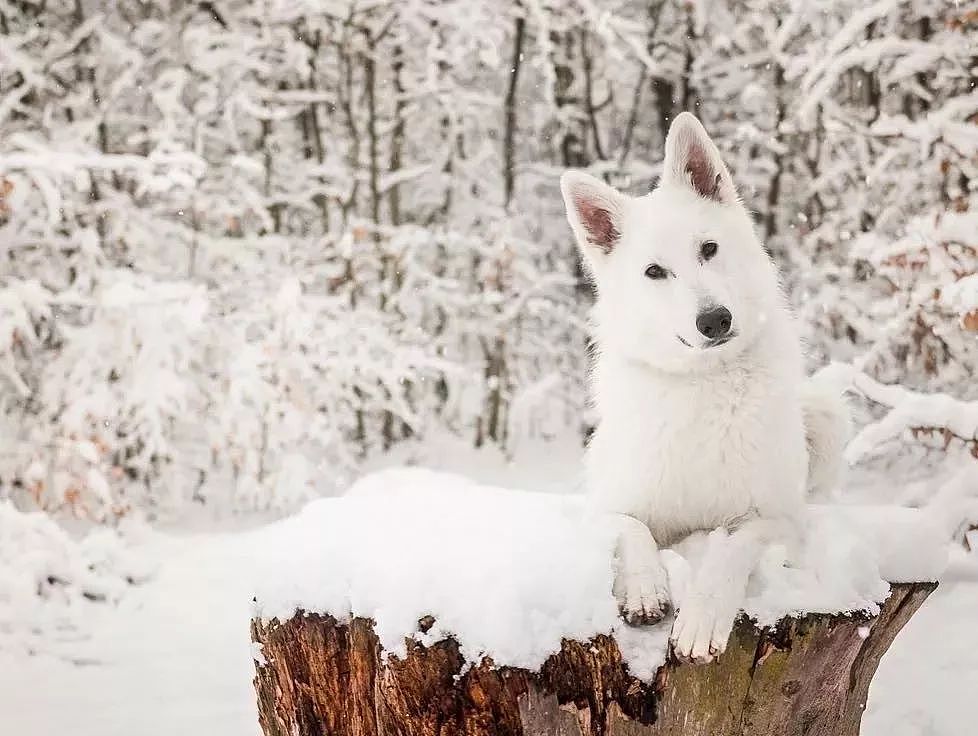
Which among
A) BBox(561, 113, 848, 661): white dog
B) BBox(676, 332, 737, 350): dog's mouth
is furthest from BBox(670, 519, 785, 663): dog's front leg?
BBox(676, 332, 737, 350): dog's mouth

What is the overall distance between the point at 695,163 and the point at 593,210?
0.33 meters

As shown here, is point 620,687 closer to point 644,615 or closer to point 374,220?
point 644,615

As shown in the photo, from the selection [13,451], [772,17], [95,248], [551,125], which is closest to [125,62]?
[95,248]

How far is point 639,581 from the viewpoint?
6.05 ft

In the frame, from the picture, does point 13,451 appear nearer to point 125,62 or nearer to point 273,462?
point 273,462

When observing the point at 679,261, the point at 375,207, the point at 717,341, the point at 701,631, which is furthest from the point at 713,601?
the point at 375,207

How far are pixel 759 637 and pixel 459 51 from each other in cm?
714

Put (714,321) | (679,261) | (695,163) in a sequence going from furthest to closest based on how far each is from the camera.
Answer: (695,163) → (679,261) → (714,321)

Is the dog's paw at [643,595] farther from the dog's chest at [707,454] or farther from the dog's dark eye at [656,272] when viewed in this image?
the dog's dark eye at [656,272]

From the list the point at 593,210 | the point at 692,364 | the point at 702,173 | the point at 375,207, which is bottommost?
the point at 375,207

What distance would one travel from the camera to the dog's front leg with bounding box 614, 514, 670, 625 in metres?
1.81

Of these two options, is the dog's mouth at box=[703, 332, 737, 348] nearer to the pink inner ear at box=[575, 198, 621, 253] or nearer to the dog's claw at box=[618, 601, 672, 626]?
the pink inner ear at box=[575, 198, 621, 253]

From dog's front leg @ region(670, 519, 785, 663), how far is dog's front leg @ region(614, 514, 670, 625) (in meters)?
0.05

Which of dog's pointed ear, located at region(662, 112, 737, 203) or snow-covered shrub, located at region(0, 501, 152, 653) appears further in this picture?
snow-covered shrub, located at region(0, 501, 152, 653)
